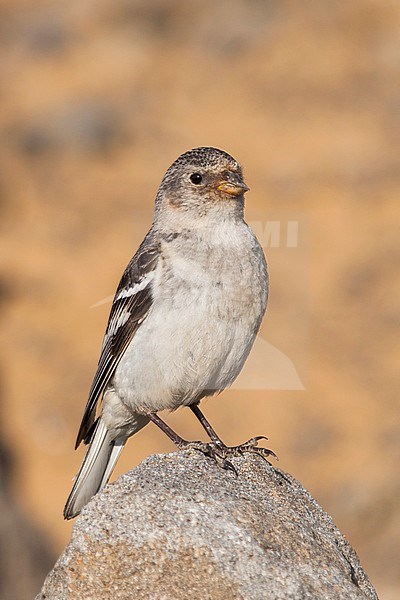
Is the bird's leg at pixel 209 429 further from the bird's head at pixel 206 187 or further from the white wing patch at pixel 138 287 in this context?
the bird's head at pixel 206 187

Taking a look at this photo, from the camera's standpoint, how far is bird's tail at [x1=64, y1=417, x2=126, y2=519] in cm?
723

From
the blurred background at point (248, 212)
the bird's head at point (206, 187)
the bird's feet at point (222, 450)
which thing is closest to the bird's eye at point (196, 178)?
the bird's head at point (206, 187)

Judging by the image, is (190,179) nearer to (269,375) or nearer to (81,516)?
(269,375)

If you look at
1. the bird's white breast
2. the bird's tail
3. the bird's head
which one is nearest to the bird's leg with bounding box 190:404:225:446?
the bird's white breast

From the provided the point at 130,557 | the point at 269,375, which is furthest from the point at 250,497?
the point at 269,375

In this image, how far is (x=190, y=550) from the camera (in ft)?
17.9

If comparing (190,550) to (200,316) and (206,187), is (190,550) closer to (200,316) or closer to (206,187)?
(200,316)

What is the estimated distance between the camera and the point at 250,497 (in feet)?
Answer: 19.6

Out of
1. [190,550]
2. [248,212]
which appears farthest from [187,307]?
[190,550]

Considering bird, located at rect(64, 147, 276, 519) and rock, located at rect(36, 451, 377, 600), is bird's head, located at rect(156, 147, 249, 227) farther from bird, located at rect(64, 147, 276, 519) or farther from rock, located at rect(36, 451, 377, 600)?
Answer: rock, located at rect(36, 451, 377, 600)

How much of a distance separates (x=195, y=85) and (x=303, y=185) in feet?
19.7

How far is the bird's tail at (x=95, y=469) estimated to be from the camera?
7227mm

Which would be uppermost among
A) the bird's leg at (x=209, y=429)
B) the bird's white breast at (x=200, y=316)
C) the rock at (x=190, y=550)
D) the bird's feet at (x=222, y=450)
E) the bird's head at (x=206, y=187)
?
the bird's head at (x=206, y=187)

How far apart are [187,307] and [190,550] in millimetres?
1595
